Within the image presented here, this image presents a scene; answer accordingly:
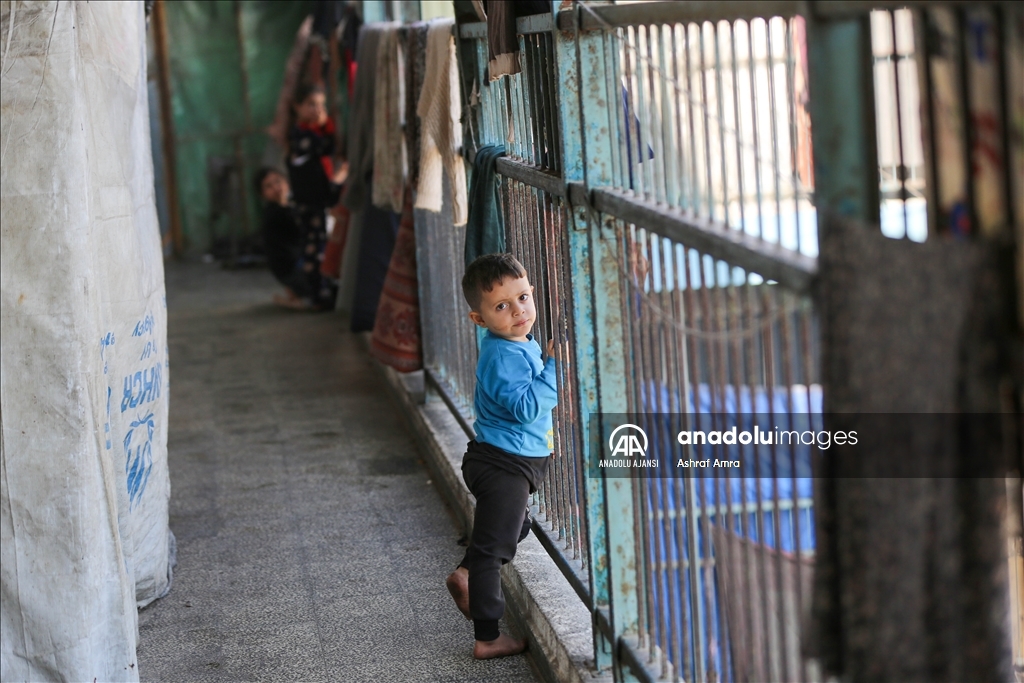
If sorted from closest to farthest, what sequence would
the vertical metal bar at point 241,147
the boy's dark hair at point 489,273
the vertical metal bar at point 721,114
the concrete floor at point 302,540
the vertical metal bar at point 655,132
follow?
the vertical metal bar at point 721,114 < the vertical metal bar at point 655,132 < the boy's dark hair at point 489,273 < the concrete floor at point 302,540 < the vertical metal bar at point 241,147

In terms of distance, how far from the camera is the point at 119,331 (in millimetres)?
3244

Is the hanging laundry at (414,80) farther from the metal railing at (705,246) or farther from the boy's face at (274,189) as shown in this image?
the boy's face at (274,189)

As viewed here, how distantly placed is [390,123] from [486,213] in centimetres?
194

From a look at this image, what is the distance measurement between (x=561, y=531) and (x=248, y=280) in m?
8.03

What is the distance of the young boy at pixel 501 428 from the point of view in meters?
2.79

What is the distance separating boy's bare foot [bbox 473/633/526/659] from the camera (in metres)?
2.98

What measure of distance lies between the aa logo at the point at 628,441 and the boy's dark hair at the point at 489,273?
0.64m

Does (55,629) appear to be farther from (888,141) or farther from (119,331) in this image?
(888,141)

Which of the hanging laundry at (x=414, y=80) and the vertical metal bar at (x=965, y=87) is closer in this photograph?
the vertical metal bar at (x=965, y=87)

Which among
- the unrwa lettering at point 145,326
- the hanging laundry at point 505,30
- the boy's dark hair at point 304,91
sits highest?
the boy's dark hair at point 304,91

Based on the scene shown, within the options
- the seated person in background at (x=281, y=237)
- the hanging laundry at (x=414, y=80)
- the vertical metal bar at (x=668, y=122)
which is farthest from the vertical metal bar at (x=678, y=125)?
the seated person in background at (x=281, y=237)

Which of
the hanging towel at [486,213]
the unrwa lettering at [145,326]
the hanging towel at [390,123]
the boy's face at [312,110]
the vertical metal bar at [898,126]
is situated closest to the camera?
the vertical metal bar at [898,126]

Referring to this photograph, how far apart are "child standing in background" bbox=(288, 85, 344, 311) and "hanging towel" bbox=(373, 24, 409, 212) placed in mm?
3883

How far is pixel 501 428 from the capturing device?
2898mm
